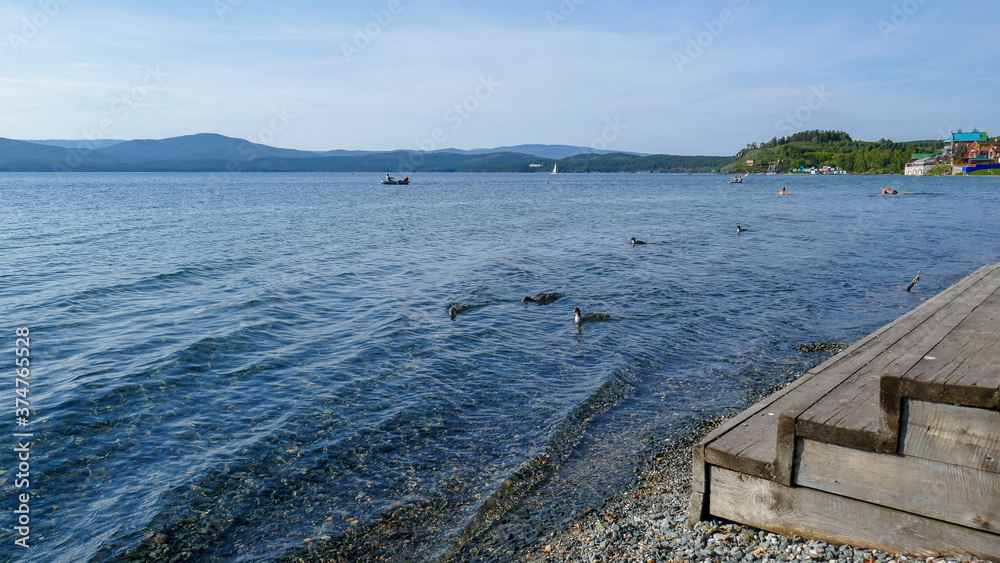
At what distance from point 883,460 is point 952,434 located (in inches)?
21.9

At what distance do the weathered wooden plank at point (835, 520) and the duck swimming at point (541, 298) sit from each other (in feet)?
46.8

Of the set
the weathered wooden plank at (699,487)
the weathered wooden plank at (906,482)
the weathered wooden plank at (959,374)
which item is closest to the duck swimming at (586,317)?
the weathered wooden plank at (699,487)

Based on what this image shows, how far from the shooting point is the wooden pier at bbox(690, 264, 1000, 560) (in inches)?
175

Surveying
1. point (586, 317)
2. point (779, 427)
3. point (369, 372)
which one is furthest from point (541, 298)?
point (779, 427)

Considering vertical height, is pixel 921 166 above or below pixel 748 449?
above

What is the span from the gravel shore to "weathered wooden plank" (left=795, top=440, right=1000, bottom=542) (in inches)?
16.5

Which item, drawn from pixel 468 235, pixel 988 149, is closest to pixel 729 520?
pixel 468 235

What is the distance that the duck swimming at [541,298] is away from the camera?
2008 cm

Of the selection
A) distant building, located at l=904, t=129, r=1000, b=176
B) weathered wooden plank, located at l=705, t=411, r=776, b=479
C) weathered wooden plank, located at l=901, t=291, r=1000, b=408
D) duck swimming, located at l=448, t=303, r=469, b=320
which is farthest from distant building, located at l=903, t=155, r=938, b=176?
weathered wooden plank, located at l=705, t=411, r=776, b=479

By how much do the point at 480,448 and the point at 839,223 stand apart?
47.9 meters

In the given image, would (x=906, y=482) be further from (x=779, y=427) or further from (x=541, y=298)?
(x=541, y=298)

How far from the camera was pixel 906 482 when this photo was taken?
4.76 m

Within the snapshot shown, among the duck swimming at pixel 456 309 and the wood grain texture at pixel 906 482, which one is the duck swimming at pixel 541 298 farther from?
the wood grain texture at pixel 906 482

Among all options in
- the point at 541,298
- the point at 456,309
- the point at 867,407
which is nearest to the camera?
the point at 867,407
